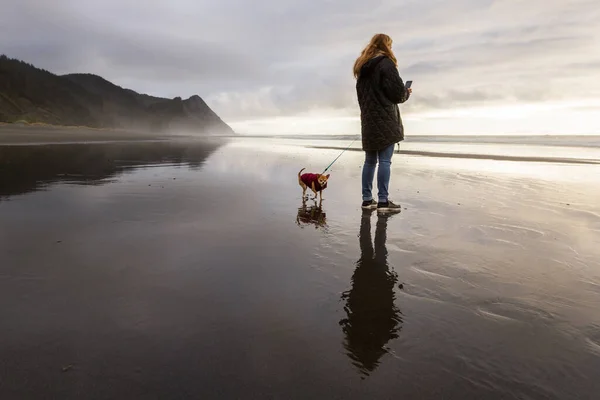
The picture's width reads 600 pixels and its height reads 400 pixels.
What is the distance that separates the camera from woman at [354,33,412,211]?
18.3 feet

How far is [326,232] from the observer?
169 inches

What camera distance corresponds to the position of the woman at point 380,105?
5574 mm

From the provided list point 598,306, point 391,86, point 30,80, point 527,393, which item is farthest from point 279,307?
point 30,80

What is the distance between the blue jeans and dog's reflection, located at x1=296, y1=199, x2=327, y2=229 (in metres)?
0.95

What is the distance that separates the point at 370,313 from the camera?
88.3 inches

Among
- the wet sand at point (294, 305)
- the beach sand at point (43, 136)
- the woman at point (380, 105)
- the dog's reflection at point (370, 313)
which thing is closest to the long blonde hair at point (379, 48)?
the woman at point (380, 105)

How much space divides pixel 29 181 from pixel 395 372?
29.4 ft

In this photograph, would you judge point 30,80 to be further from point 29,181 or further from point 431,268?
point 431,268

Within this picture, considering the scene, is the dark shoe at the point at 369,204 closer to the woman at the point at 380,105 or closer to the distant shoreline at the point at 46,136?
the woman at the point at 380,105

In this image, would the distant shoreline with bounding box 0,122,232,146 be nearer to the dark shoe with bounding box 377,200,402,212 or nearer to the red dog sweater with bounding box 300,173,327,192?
the red dog sweater with bounding box 300,173,327,192

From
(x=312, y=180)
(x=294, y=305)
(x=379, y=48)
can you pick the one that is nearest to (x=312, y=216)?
(x=312, y=180)

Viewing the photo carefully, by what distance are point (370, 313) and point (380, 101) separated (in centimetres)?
450

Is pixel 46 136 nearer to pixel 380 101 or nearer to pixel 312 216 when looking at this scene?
pixel 312 216

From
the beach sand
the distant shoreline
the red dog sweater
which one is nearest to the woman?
the red dog sweater
